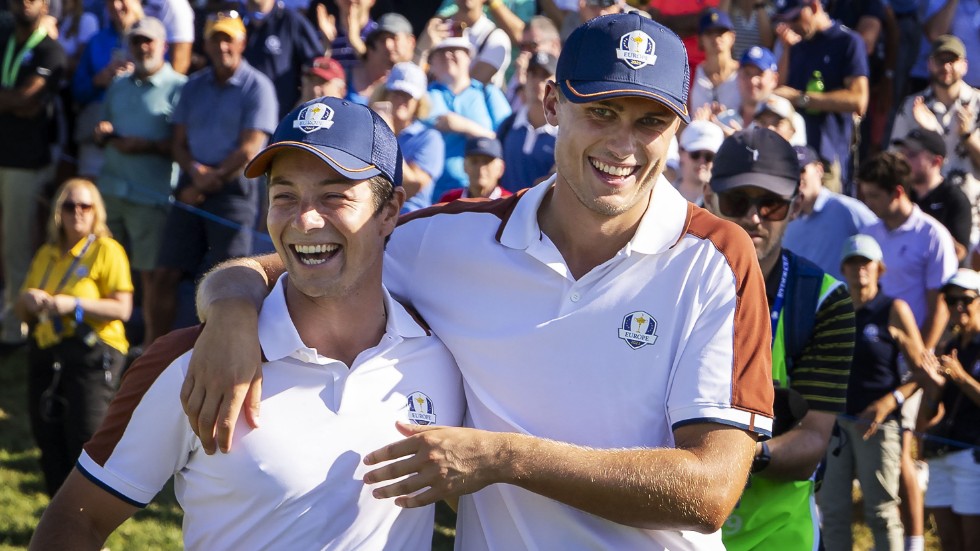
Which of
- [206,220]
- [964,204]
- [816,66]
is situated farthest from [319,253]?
[816,66]

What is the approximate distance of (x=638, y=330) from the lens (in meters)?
3.41

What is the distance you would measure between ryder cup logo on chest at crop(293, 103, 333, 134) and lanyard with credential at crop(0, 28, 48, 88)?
7851mm

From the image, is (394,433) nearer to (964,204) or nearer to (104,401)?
(104,401)

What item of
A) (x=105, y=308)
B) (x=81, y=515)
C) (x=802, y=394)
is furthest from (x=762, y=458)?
(x=105, y=308)

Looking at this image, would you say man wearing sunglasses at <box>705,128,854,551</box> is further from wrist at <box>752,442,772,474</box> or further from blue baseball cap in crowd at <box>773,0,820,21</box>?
blue baseball cap in crowd at <box>773,0,820,21</box>

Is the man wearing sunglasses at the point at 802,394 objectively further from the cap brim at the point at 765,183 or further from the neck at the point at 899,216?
the neck at the point at 899,216

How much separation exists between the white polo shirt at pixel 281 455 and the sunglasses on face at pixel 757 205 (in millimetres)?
1709

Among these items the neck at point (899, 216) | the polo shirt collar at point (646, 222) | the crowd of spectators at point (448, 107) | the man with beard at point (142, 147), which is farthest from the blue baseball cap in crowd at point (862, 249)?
the man with beard at point (142, 147)

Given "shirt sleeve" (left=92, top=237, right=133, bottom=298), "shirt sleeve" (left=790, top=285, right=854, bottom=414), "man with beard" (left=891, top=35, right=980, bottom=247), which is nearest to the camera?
"shirt sleeve" (left=790, top=285, right=854, bottom=414)

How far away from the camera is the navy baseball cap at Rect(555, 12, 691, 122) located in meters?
3.42

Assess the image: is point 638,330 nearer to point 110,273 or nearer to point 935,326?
point 935,326

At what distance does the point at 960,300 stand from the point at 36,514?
585 cm

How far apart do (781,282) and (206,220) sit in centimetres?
584

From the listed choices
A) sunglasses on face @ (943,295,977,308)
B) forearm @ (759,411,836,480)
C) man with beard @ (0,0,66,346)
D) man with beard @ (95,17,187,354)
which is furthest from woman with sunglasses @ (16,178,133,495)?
sunglasses on face @ (943,295,977,308)
